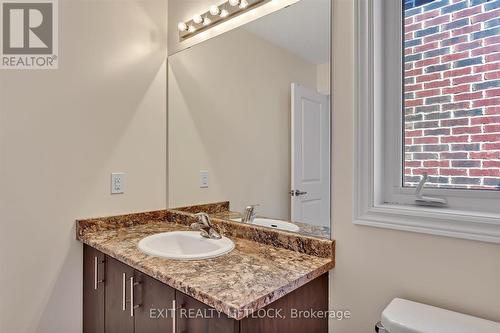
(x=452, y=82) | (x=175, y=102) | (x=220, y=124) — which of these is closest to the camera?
(x=452, y=82)

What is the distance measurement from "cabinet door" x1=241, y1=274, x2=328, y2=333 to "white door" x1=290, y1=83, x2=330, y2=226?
0.26m

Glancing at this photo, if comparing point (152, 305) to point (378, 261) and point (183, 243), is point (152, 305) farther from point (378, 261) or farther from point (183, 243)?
point (378, 261)

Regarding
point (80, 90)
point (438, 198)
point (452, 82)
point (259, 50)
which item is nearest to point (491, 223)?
point (438, 198)

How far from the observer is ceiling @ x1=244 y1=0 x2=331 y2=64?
1252 millimetres

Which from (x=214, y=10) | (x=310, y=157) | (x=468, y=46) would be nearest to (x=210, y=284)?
(x=310, y=157)

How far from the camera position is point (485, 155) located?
40.3 inches

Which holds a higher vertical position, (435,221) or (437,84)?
(437,84)

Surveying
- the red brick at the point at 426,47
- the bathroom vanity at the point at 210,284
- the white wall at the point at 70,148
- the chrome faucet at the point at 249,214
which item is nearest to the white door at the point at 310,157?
the bathroom vanity at the point at 210,284

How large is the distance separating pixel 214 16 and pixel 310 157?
0.97 meters

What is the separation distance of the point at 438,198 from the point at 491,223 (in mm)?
194

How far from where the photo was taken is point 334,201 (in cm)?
122

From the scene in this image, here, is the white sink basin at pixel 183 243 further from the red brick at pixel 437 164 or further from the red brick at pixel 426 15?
the red brick at pixel 426 15

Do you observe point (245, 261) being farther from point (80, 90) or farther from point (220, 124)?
point (80, 90)

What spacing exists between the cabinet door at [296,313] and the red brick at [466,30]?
0.97 meters
